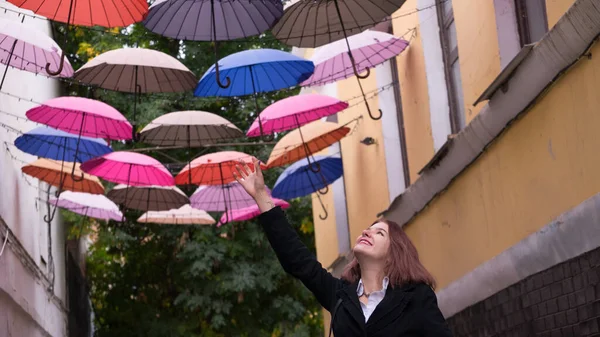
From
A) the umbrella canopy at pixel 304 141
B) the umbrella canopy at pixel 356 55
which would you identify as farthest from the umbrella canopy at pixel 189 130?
the umbrella canopy at pixel 356 55

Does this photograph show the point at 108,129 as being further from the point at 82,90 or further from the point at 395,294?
the point at 82,90

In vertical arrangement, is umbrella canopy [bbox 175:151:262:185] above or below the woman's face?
above

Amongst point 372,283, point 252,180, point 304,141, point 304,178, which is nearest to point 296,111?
point 304,141

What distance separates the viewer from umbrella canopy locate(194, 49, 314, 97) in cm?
1010

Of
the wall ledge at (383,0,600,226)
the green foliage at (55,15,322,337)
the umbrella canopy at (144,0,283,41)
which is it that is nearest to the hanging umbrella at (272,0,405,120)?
the umbrella canopy at (144,0,283,41)

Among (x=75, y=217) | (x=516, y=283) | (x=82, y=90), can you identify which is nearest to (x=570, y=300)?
(x=516, y=283)

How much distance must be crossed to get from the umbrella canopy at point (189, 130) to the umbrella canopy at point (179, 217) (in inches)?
134

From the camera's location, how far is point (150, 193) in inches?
543

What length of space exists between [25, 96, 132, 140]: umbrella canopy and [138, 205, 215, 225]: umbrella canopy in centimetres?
429

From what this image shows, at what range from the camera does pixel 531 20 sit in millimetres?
8164

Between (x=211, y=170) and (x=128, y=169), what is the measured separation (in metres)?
0.99

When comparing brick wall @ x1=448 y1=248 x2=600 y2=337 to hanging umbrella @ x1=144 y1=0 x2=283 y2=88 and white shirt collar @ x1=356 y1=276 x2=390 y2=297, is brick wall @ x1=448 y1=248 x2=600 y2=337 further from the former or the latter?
hanging umbrella @ x1=144 y1=0 x2=283 y2=88

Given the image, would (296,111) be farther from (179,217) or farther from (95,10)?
(179,217)

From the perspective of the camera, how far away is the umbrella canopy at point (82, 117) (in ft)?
33.8
